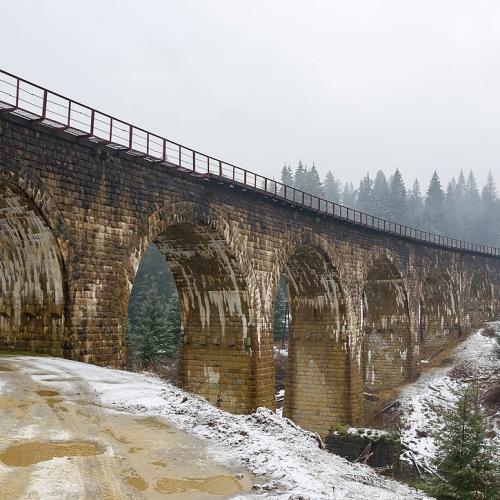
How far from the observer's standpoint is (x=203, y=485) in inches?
260

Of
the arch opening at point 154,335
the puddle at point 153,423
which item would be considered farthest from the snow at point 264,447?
the arch opening at point 154,335

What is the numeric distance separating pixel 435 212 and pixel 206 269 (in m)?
104

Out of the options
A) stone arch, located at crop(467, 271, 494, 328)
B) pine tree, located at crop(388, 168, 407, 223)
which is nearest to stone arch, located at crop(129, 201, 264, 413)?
stone arch, located at crop(467, 271, 494, 328)

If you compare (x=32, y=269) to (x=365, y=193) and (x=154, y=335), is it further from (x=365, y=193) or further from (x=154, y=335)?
(x=365, y=193)

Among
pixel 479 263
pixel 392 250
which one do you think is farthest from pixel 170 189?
pixel 479 263

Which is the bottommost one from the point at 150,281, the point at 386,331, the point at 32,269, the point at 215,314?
the point at 386,331

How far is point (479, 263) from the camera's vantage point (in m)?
54.7

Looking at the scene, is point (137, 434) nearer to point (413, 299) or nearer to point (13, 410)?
point (13, 410)

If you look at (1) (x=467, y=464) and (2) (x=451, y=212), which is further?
(2) (x=451, y=212)

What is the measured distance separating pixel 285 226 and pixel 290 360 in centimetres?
953

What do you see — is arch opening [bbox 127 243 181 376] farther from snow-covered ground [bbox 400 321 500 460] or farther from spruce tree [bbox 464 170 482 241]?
spruce tree [bbox 464 170 482 241]

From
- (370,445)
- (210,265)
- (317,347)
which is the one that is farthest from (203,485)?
(317,347)

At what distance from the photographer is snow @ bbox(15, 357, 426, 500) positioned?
6742 mm

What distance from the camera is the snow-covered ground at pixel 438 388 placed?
29.3 m
